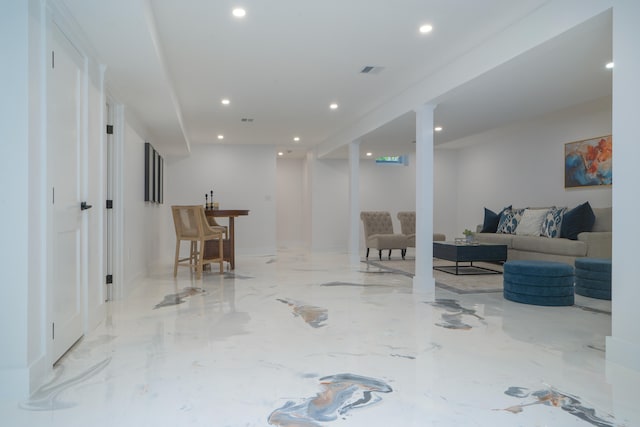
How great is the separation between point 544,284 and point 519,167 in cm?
518

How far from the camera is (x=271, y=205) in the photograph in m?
9.98

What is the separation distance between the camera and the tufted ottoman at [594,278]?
457 centimetres

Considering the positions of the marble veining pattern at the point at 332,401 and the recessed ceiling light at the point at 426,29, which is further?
the recessed ceiling light at the point at 426,29

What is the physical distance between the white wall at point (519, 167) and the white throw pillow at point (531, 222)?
0.53m

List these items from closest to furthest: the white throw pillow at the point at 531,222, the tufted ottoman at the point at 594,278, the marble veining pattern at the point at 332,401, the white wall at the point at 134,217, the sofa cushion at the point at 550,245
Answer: the marble veining pattern at the point at 332,401 → the tufted ottoman at the point at 594,278 → the white wall at the point at 134,217 → the sofa cushion at the point at 550,245 → the white throw pillow at the point at 531,222

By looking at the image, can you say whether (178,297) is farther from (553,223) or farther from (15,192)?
(553,223)

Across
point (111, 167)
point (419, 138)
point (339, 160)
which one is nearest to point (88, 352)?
point (111, 167)

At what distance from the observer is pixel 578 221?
6.31m

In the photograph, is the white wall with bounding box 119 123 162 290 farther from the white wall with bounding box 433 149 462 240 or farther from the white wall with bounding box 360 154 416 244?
the white wall with bounding box 433 149 462 240

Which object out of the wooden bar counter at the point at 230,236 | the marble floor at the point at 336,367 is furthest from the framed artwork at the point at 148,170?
the marble floor at the point at 336,367

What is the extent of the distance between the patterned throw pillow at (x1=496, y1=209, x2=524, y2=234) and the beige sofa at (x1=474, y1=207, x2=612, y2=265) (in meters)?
0.57

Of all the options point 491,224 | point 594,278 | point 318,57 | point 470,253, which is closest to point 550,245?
point 470,253

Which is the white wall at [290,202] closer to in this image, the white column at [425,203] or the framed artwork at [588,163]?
the framed artwork at [588,163]

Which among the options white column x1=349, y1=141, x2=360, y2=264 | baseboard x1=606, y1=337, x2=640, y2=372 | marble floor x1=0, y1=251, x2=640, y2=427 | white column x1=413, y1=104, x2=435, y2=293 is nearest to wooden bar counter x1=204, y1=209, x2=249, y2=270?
white column x1=349, y1=141, x2=360, y2=264
